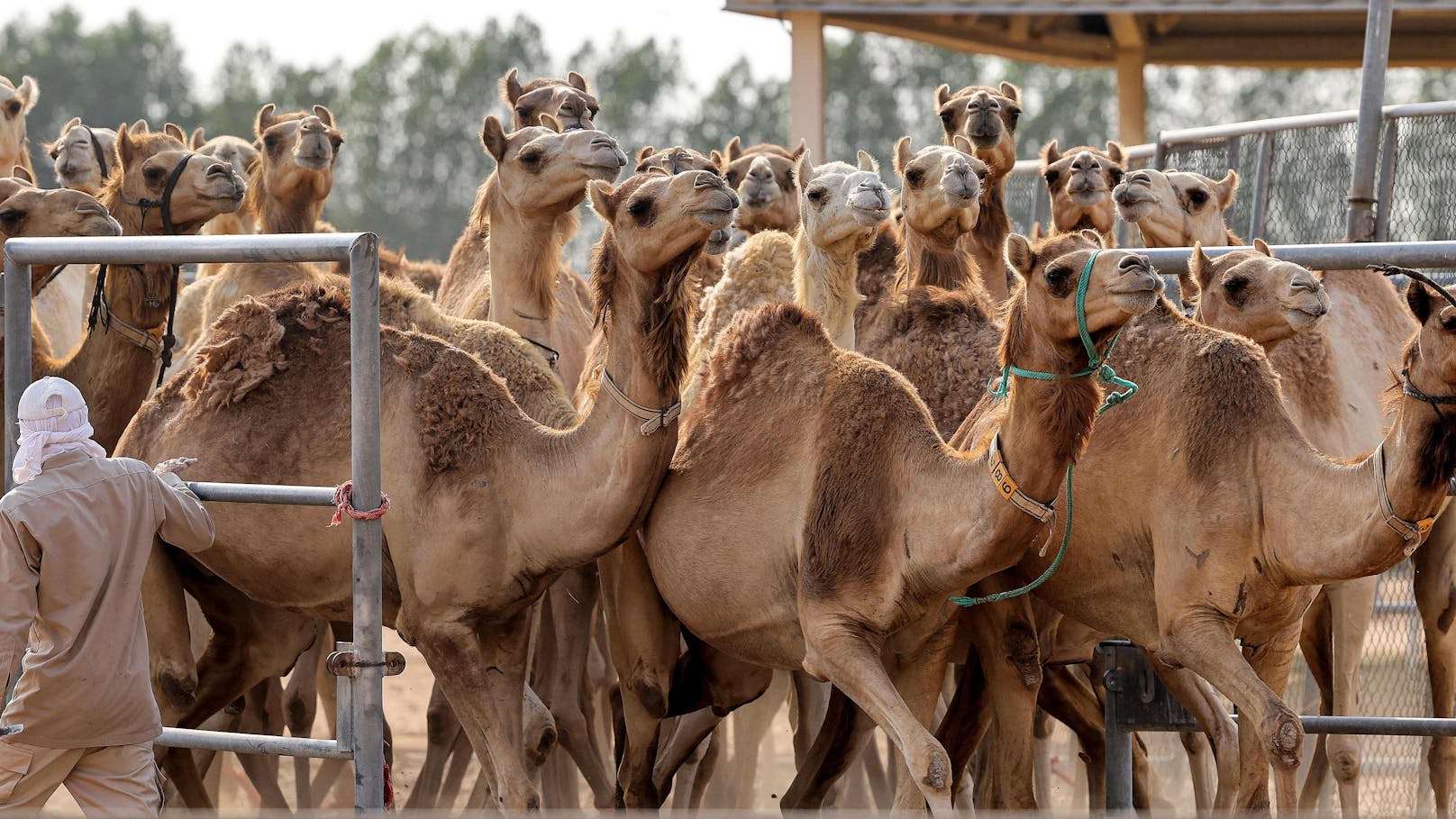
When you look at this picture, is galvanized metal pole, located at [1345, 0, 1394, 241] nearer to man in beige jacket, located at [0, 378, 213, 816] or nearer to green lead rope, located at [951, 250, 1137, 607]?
green lead rope, located at [951, 250, 1137, 607]

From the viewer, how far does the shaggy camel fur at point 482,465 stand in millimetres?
5812

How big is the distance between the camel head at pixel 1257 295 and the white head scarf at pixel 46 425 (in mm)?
3373

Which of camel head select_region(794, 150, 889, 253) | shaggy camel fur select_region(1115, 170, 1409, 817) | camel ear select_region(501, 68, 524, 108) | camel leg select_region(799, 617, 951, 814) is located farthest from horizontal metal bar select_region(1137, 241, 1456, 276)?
camel ear select_region(501, 68, 524, 108)

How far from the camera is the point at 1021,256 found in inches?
206

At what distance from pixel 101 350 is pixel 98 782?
230cm

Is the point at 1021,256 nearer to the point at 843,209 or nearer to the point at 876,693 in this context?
the point at 876,693

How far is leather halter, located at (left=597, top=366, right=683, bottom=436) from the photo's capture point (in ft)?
19.0

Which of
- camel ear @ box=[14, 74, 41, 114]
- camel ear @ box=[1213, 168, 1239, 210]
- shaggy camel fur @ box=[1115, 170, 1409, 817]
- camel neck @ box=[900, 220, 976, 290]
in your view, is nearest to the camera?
shaggy camel fur @ box=[1115, 170, 1409, 817]

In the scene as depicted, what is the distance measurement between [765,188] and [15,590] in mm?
4785

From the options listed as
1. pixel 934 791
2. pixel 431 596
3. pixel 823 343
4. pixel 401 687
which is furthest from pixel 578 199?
pixel 401 687

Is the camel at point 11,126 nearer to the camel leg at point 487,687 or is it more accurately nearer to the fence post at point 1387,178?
the camel leg at point 487,687

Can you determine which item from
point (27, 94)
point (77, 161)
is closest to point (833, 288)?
point (77, 161)

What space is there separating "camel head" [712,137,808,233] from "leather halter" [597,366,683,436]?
291cm

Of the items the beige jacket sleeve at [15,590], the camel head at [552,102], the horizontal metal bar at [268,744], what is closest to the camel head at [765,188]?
the camel head at [552,102]
